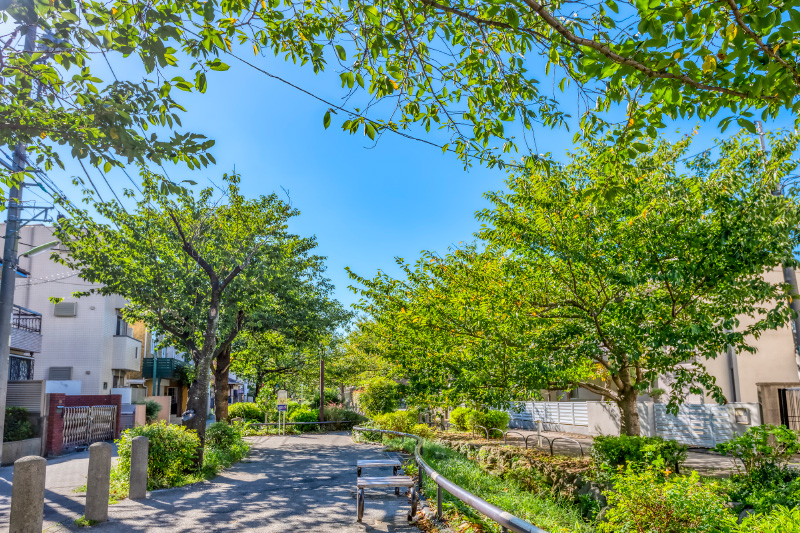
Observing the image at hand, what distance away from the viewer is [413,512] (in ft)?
27.8

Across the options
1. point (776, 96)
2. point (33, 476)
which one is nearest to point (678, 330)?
point (776, 96)

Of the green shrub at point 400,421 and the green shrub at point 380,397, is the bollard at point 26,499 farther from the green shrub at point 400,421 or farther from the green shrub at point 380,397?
the green shrub at point 380,397

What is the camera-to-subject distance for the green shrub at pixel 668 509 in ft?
16.9

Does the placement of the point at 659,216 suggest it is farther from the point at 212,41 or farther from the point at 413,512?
the point at 212,41

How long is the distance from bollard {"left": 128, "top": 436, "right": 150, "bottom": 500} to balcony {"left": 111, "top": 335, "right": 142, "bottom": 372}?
24.6 meters

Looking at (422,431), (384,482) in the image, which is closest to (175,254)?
(422,431)

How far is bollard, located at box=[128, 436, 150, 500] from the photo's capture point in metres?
9.78

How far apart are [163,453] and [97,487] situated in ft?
11.2

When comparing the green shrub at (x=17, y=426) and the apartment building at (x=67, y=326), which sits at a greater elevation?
the apartment building at (x=67, y=326)

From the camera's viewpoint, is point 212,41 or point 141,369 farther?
point 141,369

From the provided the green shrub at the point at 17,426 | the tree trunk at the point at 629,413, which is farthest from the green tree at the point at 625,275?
the green shrub at the point at 17,426

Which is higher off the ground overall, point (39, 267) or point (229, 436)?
point (39, 267)

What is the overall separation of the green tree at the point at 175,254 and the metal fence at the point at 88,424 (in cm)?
448

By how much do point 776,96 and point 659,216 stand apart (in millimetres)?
5108
